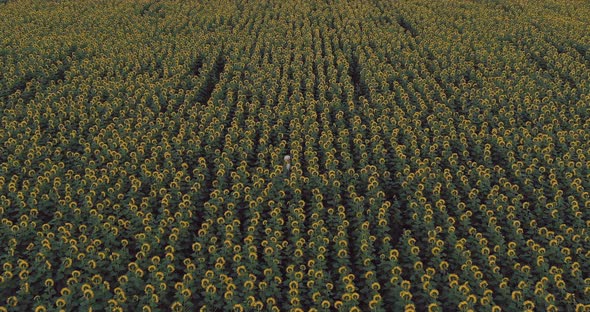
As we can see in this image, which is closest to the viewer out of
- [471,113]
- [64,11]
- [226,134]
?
[226,134]

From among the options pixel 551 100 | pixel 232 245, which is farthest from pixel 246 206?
pixel 551 100

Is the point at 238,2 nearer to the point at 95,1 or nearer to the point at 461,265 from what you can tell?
the point at 95,1

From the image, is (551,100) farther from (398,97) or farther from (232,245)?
(232,245)

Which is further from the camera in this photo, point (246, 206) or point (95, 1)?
point (95, 1)

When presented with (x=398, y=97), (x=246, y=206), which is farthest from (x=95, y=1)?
(x=246, y=206)

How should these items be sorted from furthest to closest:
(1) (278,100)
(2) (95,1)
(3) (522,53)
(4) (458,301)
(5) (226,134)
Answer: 1. (2) (95,1)
2. (3) (522,53)
3. (1) (278,100)
4. (5) (226,134)
5. (4) (458,301)

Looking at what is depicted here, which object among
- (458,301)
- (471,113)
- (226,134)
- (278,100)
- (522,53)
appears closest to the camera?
(458,301)
